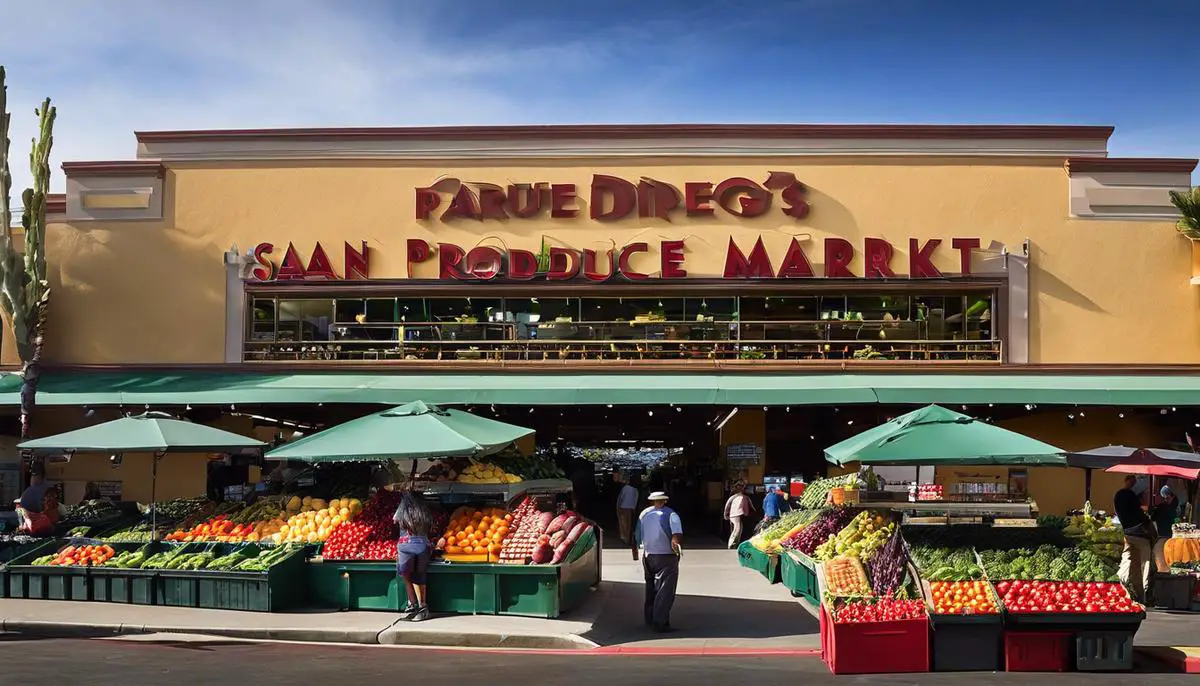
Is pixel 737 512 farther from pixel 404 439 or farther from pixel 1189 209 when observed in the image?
pixel 1189 209

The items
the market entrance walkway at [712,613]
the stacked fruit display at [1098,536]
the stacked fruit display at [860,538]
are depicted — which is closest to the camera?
the market entrance walkway at [712,613]

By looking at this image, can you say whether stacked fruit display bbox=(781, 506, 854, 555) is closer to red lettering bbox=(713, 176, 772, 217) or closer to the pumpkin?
the pumpkin

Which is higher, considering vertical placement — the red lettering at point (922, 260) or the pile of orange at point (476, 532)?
the red lettering at point (922, 260)

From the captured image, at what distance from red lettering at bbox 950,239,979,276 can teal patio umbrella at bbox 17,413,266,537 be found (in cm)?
1606

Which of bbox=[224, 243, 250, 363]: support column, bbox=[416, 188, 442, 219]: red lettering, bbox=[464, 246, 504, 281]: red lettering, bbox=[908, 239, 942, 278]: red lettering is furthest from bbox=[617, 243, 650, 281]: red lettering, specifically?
bbox=[224, 243, 250, 363]: support column

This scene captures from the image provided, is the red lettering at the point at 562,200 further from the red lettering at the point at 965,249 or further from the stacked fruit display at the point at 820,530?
the stacked fruit display at the point at 820,530

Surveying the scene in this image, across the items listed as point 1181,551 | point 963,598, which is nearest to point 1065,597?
point 963,598

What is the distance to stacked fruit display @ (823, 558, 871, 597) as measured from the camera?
13.4m

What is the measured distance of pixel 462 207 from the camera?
28.1m

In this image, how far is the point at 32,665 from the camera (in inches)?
438

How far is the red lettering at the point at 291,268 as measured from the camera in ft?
92.1

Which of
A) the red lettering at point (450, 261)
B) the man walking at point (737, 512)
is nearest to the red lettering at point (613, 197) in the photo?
the red lettering at point (450, 261)

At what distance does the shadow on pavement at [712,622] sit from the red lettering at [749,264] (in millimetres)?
11345

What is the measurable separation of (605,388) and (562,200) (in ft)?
16.3
